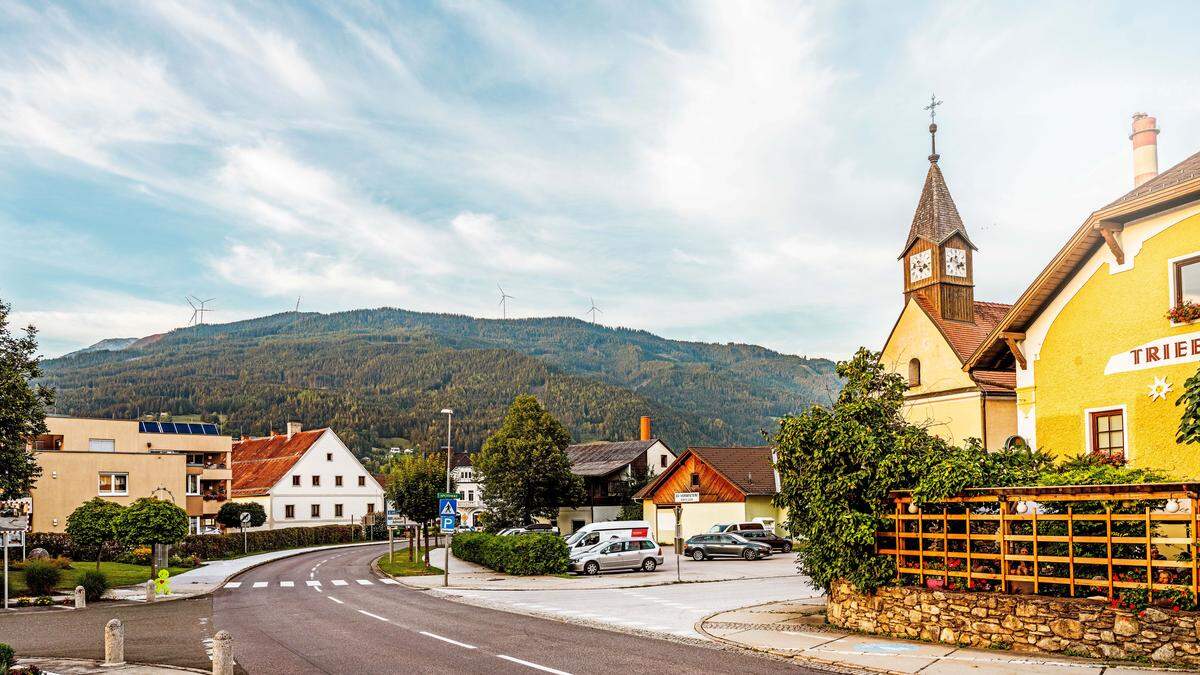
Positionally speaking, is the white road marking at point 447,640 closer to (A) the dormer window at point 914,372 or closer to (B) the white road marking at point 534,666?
(B) the white road marking at point 534,666

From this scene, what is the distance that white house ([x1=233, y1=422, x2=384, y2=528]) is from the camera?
262ft

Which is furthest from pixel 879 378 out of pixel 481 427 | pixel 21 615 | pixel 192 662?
pixel 481 427

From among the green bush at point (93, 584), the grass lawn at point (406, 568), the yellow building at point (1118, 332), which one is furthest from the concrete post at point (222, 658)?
the grass lawn at point (406, 568)

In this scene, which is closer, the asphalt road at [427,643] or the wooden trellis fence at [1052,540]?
the wooden trellis fence at [1052,540]

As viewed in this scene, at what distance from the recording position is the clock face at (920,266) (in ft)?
111

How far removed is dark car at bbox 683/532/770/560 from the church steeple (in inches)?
632

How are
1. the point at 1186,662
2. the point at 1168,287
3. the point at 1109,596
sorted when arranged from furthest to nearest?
the point at 1168,287
the point at 1109,596
the point at 1186,662

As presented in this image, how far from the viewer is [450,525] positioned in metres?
35.7

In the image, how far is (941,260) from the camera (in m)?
33.5

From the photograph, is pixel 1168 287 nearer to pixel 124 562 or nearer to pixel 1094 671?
pixel 1094 671

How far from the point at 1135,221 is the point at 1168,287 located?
61.1 inches

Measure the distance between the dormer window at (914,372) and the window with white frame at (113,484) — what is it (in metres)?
42.4

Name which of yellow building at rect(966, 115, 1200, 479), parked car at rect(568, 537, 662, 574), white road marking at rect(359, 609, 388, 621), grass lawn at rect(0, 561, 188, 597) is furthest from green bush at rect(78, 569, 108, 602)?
yellow building at rect(966, 115, 1200, 479)

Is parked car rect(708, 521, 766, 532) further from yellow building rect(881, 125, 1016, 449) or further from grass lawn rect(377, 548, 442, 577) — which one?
yellow building rect(881, 125, 1016, 449)
